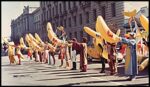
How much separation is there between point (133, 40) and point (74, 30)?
131 ft

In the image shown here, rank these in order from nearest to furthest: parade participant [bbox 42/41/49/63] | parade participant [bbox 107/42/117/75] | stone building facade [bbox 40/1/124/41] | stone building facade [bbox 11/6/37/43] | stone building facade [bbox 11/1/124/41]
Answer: parade participant [bbox 107/42/117/75] → parade participant [bbox 42/41/49/63] → stone building facade [bbox 40/1/124/41] → stone building facade [bbox 11/1/124/41] → stone building facade [bbox 11/6/37/43]

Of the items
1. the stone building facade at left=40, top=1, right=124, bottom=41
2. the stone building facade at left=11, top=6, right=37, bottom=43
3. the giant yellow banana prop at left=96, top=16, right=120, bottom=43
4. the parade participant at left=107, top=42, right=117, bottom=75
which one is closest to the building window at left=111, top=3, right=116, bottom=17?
the stone building facade at left=40, top=1, right=124, bottom=41

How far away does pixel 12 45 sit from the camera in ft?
74.7

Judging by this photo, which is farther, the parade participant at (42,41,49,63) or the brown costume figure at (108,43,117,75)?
the parade participant at (42,41,49,63)

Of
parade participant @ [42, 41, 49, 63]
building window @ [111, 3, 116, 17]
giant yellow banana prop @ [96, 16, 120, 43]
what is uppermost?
building window @ [111, 3, 116, 17]

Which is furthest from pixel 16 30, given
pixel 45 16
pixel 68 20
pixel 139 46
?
pixel 139 46

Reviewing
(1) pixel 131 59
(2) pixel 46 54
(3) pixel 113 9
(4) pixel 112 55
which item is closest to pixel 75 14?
(3) pixel 113 9

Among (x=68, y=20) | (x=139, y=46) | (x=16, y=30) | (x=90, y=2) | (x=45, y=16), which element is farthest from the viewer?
(x=16, y=30)

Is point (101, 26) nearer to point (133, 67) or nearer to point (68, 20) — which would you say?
point (133, 67)

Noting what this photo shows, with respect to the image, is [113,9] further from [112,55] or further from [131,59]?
[131,59]

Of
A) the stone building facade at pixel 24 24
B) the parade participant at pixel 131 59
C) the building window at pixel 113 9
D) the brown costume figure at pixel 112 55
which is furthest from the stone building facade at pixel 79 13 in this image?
the parade participant at pixel 131 59

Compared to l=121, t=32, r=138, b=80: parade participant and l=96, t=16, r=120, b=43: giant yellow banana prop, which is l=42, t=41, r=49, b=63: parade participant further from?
l=121, t=32, r=138, b=80: parade participant

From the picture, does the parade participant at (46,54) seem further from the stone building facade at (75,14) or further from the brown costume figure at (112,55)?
the stone building facade at (75,14)

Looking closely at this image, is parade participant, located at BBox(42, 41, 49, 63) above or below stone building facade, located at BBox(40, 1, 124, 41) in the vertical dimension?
below
